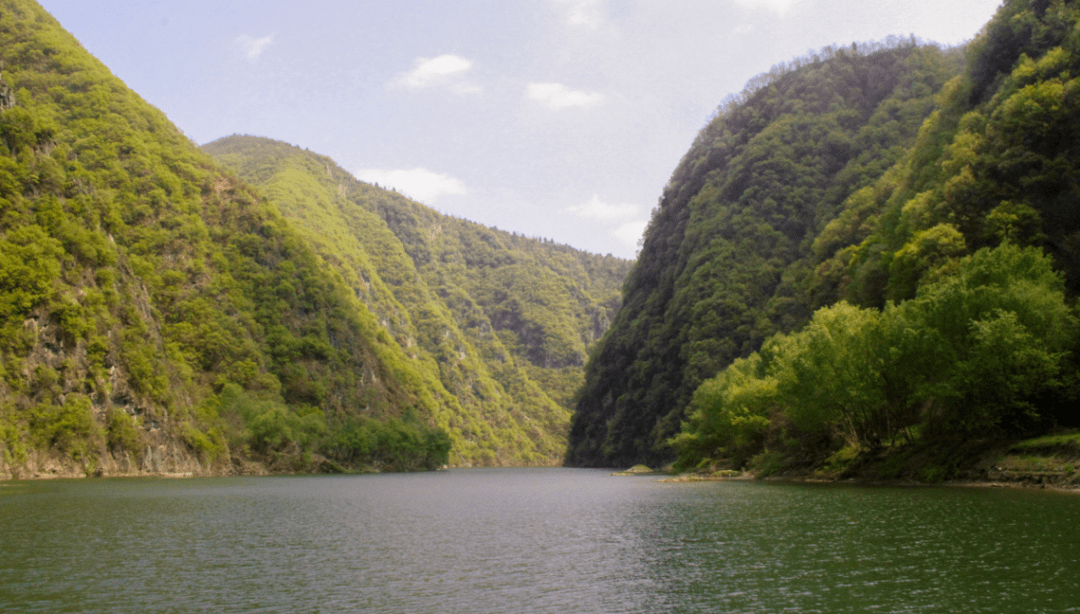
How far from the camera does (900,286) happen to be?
76875 millimetres

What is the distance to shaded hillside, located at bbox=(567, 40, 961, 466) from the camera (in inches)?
6014

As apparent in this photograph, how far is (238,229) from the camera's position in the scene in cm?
18438

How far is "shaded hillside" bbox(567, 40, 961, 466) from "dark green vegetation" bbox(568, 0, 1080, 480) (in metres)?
0.55

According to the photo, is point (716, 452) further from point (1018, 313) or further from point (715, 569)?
point (715, 569)

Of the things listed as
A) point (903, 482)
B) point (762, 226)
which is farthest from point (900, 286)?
→ point (762, 226)

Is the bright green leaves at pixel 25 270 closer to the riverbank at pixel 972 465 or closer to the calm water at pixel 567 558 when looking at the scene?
the calm water at pixel 567 558

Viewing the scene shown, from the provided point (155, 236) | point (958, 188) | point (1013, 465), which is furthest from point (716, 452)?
point (155, 236)

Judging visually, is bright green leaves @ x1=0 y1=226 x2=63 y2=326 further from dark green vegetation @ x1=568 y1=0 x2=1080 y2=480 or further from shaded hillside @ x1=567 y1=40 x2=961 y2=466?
shaded hillside @ x1=567 y1=40 x2=961 y2=466

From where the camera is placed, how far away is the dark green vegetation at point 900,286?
2156 inches

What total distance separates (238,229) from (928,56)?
168 meters

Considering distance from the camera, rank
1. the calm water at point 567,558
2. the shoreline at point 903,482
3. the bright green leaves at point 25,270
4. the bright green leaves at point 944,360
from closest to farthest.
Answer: the calm water at point 567,558 → the shoreline at point 903,482 → the bright green leaves at point 944,360 → the bright green leaves at point 25,270

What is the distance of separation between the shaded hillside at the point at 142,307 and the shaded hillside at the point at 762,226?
62.6 meters

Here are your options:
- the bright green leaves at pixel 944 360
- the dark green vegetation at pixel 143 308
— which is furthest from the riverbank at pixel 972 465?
the dark green vegetation at pixel 143 308

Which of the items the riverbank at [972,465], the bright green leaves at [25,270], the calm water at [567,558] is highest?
the bright green leaves at [25,270]
